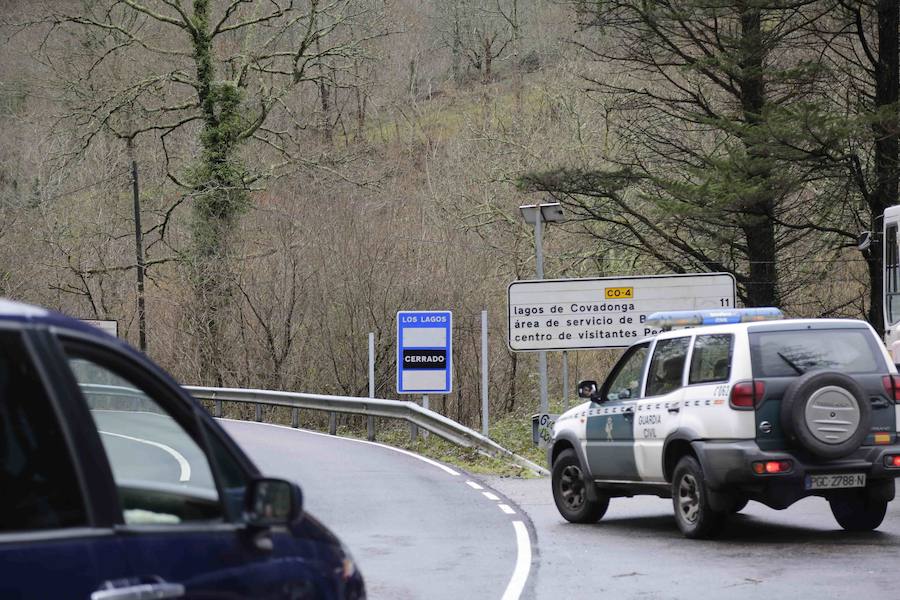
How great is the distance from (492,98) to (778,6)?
27.5m

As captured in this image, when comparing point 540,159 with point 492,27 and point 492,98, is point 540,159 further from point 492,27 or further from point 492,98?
point 492,27

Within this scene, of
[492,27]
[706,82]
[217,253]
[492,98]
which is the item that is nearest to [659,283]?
[706,82]

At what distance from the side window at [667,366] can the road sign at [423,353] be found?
13711 millimetres

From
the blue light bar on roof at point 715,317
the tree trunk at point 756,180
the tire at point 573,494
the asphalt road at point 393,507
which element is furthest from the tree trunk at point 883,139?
the tire at point 573,494

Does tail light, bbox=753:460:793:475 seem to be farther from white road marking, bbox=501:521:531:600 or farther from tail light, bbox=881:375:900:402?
white road marking, bbox=501:521:531:600

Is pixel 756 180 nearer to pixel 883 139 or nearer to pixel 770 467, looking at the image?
pixel 883 139

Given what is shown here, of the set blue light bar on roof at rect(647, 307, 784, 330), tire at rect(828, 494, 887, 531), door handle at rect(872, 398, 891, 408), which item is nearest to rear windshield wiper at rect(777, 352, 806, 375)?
blue light bar on roof at rect(647, 307, 784, 330)

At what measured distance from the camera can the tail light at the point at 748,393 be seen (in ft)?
37.4

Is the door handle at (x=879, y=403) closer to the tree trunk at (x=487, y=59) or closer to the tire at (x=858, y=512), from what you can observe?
the tire at (x=858, y=512)

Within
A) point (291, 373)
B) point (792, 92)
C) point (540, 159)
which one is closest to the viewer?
point (792, 92)

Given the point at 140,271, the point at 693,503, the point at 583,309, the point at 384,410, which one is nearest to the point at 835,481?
the point at 693,503

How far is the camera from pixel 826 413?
37.0ft

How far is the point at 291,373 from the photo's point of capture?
128 feet

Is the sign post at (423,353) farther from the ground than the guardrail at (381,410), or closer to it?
farther from the ground
